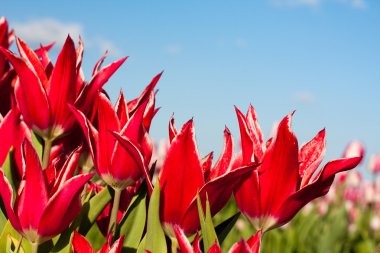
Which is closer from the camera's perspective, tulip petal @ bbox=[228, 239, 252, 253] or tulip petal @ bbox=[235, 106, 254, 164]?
tulip petal @ bbox=[228, 239, 252, 253]

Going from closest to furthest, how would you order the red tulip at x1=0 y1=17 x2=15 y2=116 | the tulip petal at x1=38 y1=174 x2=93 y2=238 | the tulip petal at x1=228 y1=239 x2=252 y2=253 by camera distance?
the tulip petal at x1=228 y1=239 x2=252 y2=253, the tulip petal at x1=38 y1=174 x2=93 y2=238, the red tulip at x1=0 y1=17 x2=15 y2=116

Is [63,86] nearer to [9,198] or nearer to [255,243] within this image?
[9,198]

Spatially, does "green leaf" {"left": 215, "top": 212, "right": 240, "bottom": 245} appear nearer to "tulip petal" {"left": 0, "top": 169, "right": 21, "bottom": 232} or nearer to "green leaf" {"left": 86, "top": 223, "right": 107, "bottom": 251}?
"green leaf" {"left": 86, "top": 223, "right": 107, "bottom": 251}

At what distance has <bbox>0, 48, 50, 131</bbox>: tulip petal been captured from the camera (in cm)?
82

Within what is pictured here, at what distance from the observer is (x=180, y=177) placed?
0.70 m

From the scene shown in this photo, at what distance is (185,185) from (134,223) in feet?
0.37

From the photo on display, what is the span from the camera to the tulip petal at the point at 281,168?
73 cm

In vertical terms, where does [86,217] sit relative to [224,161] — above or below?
below

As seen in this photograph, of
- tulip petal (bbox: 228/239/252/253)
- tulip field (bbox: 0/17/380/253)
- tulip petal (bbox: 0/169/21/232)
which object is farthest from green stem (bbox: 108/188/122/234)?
tulip petal (bbox: 228/239/252/253)

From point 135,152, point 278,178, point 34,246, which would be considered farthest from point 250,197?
point 34,246

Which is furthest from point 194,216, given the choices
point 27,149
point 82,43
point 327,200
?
point 327,200

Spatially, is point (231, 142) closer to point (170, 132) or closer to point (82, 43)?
point (170, 132)

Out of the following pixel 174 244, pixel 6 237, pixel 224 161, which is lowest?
pixel 6 237

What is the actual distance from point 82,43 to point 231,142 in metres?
0.29
